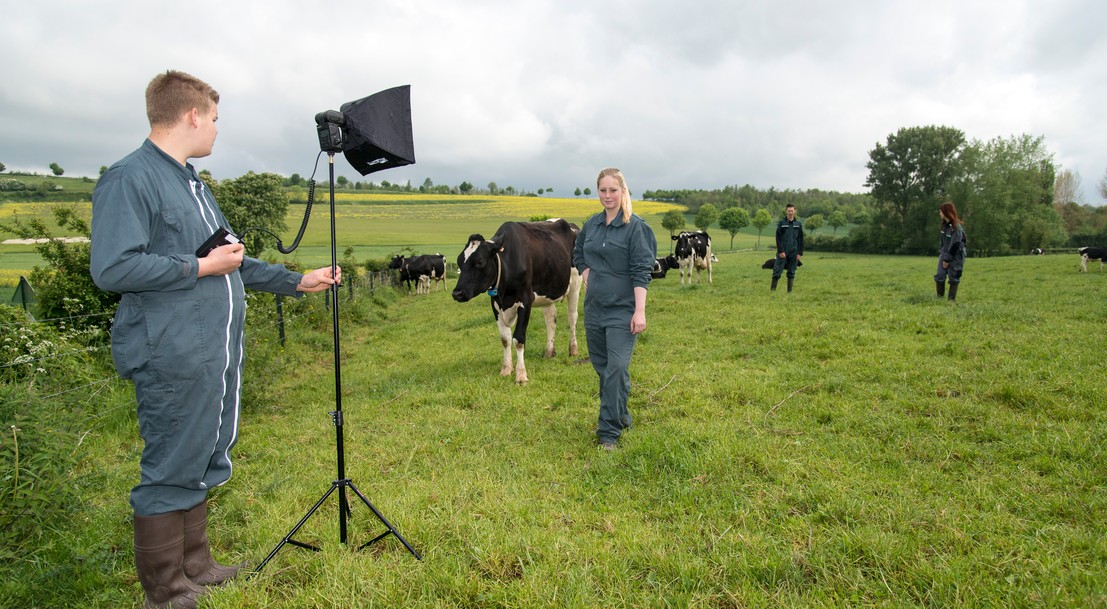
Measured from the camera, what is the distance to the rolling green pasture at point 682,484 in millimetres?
2809

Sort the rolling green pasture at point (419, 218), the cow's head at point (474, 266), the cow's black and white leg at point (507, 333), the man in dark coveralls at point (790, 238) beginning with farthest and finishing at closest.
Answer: the rolling green pasture at point (419, 218) < the man in dark coveralls at point (790, 238) < the cow's black and white leg at point (507, 333) < the cow's head at point (474, 266)

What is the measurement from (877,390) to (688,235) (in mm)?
13653

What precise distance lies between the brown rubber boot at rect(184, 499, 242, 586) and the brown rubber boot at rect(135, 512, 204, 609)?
10 cm

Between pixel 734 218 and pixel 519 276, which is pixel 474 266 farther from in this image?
pixel 734 218

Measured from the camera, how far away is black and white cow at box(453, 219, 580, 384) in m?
7.25

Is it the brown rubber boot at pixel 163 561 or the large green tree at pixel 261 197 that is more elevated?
the large green tree at pixel 261 197

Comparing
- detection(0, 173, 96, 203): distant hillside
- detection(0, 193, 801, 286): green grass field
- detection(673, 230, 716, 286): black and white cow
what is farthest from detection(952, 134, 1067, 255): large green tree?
detection(0, 173, 96, 203): distant hillside

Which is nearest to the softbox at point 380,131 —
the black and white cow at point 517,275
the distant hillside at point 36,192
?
the black and white cow at point 517,275

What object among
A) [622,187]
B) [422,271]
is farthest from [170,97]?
[422,271]

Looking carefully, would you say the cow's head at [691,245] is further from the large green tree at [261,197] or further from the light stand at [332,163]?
the large green tree at [261,197]

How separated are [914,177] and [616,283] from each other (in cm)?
6344

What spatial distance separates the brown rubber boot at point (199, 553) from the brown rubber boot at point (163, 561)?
102 millimetres

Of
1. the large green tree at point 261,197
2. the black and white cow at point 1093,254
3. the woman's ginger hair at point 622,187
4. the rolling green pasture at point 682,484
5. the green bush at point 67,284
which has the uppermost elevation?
the large green tree at point 261,197

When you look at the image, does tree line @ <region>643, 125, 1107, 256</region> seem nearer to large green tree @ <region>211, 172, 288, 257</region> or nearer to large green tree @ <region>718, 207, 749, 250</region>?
large green tree @ <region>718, 207, 749, 250</region>
